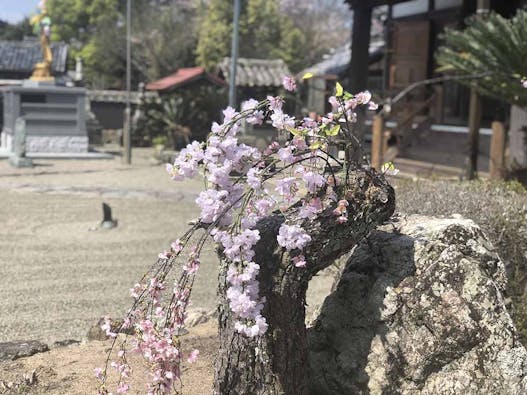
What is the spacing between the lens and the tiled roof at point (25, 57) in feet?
79.2

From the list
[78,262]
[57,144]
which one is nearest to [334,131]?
[78,262]

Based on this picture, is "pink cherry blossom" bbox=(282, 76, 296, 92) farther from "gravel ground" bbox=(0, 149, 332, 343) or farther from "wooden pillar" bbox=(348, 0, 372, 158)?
"wooden pillar" bbox=(348, 0, 372, 158)

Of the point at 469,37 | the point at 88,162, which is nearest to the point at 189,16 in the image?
the point at 88,162

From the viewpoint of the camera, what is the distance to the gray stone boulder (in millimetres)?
2598

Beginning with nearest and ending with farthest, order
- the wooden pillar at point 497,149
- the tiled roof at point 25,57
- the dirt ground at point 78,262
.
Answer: the dirt ground at point 78,262 < the wooden pillar at point 497,149 < the tiled roof at point 25,57

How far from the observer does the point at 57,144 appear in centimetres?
1947

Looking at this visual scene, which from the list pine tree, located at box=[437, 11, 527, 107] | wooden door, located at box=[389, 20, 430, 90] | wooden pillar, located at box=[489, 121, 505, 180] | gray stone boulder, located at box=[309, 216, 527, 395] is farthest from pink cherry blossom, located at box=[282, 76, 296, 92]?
wooden door, located at box=[389, 20, 430, 90]

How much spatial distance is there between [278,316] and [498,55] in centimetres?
636

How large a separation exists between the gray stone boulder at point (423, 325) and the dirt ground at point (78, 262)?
0.74m

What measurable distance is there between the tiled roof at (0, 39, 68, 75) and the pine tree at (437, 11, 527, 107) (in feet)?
61.9

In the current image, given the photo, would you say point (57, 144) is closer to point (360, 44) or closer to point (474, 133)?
point (360, 44)

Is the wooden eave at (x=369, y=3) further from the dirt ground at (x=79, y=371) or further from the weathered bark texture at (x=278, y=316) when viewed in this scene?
the weathered bark texture at (x=278, y=316)

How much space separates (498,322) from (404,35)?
13.6 metres

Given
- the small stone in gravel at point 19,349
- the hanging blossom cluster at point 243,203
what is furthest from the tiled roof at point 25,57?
the hanging blossom cluster at point 243,203
